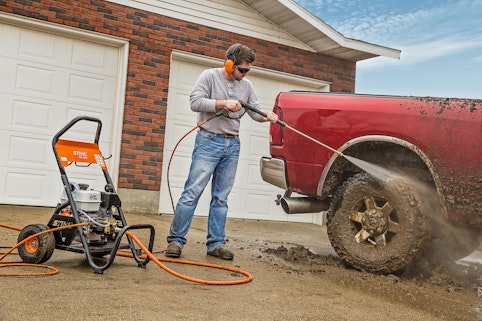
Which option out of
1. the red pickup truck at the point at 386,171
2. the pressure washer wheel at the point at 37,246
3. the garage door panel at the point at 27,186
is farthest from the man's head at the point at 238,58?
the garage door panel at the point at 27,186

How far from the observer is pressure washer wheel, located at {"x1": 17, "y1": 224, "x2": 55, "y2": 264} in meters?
3.72

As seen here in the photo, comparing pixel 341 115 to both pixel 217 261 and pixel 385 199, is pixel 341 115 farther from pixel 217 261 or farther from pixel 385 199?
pixel 217 261

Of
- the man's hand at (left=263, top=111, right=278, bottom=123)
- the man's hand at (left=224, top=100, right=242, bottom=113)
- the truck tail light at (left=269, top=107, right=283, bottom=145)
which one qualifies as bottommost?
the truck tail light at (left=269, top=107, right=283, bottom=145)

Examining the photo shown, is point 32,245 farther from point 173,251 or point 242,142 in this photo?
point 242,142

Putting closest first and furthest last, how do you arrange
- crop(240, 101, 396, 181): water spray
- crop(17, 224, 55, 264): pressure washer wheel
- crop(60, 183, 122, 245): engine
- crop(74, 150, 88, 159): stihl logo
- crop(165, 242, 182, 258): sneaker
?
1. crop(17, 224, 55, 264): pressure washer wheel
2. crop(60, 183, 122, 245): engine
3. crop(74, 150, 88, 159): stihl logo
4. crop(240, 101, 396, 181): water spray
5. crop(165, 242, 182, 258): sneaker

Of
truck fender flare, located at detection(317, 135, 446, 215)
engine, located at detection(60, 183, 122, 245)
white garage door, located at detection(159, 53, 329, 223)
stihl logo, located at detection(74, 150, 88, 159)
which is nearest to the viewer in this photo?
engine, located at detection(60, 183, 122, 245)

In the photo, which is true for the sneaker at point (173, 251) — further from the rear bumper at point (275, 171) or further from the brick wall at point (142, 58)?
the brick wall at point (142, 58)

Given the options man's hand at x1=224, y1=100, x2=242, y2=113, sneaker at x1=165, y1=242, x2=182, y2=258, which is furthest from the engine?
man's hand at x1=224, y1=100, x2=242, y2=113

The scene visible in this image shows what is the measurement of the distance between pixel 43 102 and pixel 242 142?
3454 mm

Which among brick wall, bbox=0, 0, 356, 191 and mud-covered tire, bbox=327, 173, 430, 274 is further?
brick wall, bbox=0, 0, 356, 191

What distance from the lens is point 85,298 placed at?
2939 mm

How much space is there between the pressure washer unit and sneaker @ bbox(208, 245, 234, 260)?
0.89 m

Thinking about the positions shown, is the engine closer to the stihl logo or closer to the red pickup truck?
the stihl logo

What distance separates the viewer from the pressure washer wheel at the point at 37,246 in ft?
12.2
